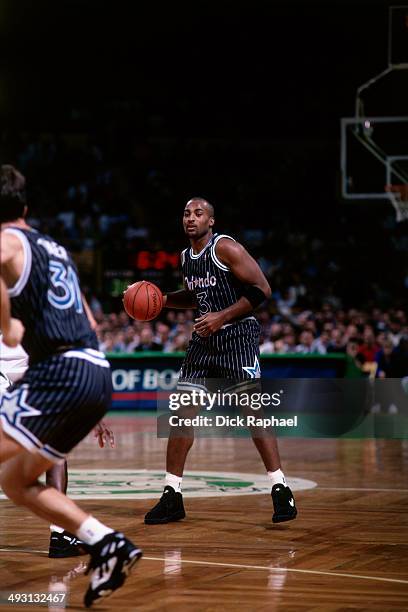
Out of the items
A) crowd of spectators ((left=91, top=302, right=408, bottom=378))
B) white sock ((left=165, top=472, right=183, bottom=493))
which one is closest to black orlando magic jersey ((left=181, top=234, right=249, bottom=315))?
white sock ((left=165, top=472, right=183, bottom=493))

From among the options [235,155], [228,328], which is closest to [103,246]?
[235,155]

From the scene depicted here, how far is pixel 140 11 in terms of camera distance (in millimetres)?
23625

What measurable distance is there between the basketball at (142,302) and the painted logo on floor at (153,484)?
1499 millimetres

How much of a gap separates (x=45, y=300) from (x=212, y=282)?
10.2ft

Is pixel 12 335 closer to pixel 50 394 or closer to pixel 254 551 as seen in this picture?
pixel 50 394

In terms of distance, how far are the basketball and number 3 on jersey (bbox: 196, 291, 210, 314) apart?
0.30 meters

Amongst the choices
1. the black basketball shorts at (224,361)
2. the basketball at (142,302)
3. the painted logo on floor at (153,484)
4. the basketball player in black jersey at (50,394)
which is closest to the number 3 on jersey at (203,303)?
the black basketball shorts at (224,361)

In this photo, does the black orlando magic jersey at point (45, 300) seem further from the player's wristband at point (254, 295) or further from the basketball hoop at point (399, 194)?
the basketball hoop at point (399, 194)

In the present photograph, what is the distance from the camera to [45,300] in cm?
461

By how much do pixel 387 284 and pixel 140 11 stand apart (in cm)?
781

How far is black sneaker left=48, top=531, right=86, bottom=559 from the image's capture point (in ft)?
19.4

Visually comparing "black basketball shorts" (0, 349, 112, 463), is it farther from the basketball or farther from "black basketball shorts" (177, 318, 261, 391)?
the basketball

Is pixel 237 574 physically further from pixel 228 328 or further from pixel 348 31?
pixel 348 31

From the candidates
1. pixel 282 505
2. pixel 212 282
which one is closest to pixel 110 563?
pixel 282 505
